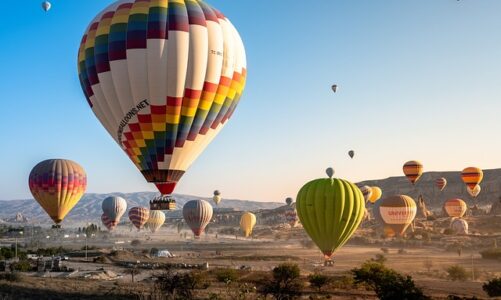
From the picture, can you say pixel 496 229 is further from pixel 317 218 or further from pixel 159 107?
pixel 159 107

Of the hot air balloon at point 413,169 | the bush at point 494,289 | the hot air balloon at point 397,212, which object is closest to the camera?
the bush at point 494,289

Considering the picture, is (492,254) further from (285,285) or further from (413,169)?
(285,285)

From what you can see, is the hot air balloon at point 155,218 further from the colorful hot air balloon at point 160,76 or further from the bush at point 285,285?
the colorful hot air balloon at point 160,76

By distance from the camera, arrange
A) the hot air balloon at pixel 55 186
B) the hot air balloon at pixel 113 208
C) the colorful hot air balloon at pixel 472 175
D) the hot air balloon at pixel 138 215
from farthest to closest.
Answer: the hot air balloon at pixel 138 215 < the hot air balloon at pixel 113 208 < the colorful hot air balloon at pixel 472 175 < the hot air balloon at pixel 55 186

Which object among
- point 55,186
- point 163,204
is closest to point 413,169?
point 55,186

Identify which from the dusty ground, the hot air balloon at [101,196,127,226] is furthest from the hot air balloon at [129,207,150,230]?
the dusty ground

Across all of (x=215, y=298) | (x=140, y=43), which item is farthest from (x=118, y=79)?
(x=215, y=298)

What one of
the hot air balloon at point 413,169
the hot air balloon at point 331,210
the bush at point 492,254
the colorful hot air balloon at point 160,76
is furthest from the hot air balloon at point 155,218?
the colorful hot air balloon at point 160,76
